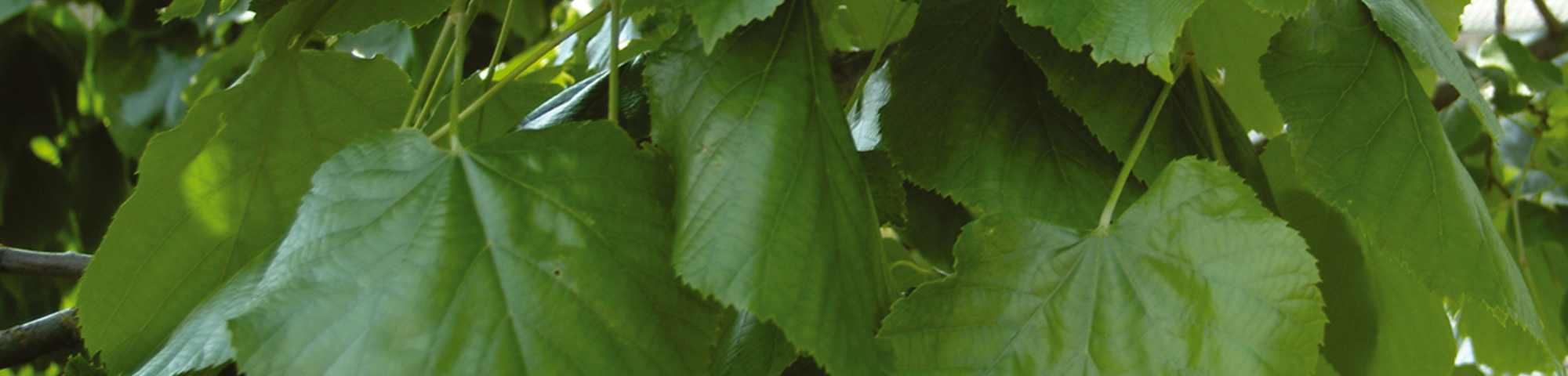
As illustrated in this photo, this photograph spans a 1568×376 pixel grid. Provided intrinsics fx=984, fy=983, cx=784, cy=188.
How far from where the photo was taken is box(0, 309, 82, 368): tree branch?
389 mm

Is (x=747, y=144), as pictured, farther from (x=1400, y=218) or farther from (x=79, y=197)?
(x=79, y=197)

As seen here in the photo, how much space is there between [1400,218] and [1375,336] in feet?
0.32

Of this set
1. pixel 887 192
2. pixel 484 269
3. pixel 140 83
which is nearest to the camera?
pixel 484 269

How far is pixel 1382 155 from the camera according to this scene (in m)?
0.29

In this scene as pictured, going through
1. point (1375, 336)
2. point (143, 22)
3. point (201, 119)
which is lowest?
point (1375, 336)

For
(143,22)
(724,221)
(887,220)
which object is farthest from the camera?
(143,22)

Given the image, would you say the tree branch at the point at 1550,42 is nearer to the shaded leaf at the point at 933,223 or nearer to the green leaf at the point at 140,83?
the shaded leaf at the point at 933,223

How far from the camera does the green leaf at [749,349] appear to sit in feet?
0.90

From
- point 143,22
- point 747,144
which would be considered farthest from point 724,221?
point 143,22

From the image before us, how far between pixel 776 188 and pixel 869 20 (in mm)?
313

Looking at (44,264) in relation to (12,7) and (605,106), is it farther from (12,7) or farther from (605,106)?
(12,7)

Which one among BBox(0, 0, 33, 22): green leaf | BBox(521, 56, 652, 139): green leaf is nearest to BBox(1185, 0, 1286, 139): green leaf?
BBox(521, 56, 652, 139): green leaf

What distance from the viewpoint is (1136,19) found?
0.25 m

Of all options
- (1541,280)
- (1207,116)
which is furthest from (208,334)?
(1541,280)
